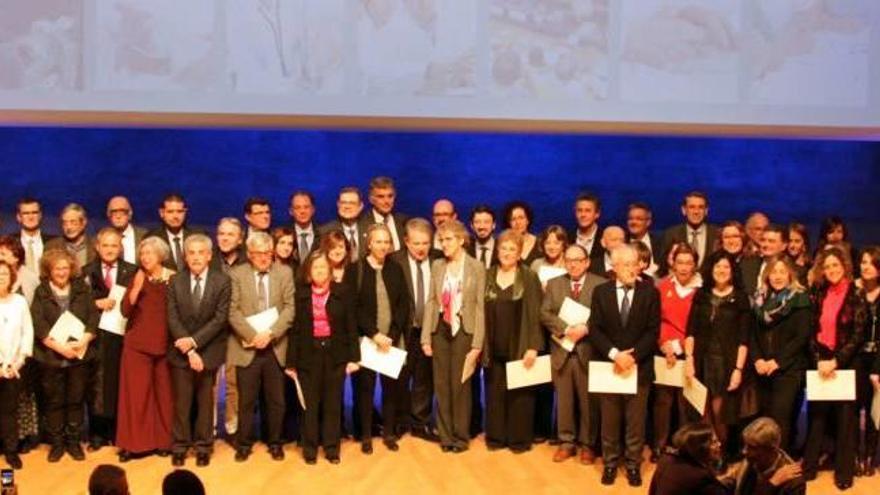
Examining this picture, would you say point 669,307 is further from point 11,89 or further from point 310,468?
point 11,89

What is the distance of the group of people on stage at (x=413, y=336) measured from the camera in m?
6.73

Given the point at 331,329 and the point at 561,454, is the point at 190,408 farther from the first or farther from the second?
the point at 561,454

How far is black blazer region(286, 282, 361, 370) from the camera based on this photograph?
6938 mm

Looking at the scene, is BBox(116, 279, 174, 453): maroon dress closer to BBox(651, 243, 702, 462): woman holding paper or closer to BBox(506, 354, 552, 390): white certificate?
BBox(506, 354, 552, 390): white certificate

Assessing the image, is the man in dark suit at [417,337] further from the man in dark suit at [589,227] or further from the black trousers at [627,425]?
the black trousers at [627,425]

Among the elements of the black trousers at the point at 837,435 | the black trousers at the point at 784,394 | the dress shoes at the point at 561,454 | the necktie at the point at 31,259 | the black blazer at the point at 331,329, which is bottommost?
the dress shoes at the point at 561,454

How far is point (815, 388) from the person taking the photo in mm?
6652

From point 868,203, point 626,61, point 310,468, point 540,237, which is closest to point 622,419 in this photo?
point 540,237

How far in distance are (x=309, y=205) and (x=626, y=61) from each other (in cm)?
219

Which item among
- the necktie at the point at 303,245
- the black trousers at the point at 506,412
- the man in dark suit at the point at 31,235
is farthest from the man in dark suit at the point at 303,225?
the man in dark suit at the point at 31,235

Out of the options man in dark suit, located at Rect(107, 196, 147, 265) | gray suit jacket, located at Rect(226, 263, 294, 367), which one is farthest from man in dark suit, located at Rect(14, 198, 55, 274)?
gray suit jacket, located at Rect(226, 263, 294, 367)

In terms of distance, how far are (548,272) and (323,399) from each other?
153cm

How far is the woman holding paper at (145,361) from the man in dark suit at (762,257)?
3.41 metres

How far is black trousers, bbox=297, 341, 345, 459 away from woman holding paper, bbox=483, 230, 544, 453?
90 centimetres
